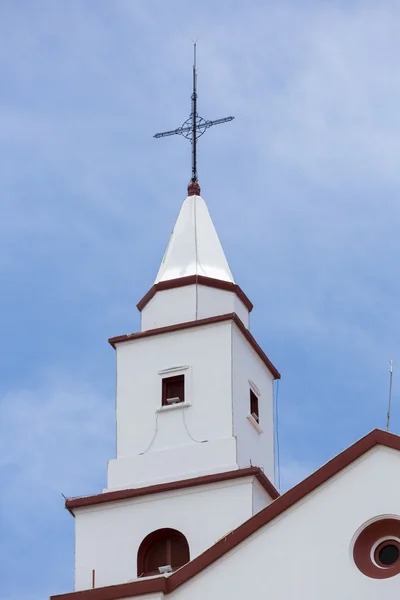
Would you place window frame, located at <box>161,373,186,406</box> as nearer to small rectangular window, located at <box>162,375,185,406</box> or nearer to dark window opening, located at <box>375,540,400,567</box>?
small rectangular window, located at <box>162,375,185,406</box>

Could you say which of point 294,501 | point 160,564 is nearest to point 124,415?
point 160,564

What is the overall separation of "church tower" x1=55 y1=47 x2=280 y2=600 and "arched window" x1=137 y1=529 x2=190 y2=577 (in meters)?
0.02

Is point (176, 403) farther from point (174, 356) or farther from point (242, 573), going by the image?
point (242, 573)

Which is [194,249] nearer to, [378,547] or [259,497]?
[259,497]

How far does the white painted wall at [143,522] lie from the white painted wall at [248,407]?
1186 mm

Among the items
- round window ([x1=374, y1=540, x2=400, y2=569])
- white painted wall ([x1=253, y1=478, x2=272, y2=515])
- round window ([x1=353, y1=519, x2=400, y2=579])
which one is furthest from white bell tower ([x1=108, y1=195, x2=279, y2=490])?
round window ([x1=374, y1=540, x2=400, y2=569])

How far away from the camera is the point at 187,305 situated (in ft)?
111

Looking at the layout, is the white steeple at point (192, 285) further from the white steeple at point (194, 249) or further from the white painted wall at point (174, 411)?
the white painted wall at point (174, 411)

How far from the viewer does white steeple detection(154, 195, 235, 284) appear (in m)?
34.6

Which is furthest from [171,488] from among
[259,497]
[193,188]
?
[193,188]

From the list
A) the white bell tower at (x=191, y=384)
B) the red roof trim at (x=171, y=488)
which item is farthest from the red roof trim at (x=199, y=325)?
the red roof trim at (x=171, y=488)

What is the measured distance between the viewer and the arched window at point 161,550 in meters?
30.0

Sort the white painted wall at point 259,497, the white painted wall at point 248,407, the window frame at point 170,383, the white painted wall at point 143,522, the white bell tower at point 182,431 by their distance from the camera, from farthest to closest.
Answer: the window frame at point 170,383 < the white painted wall at point 248,407 < the white bell tower at point 182,431 < the white painted wall at point 259,497 < the white painted wall at point 143,522

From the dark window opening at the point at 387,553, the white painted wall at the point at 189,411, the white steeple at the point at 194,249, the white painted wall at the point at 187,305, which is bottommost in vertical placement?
the dark window opening at the point at 387,553
